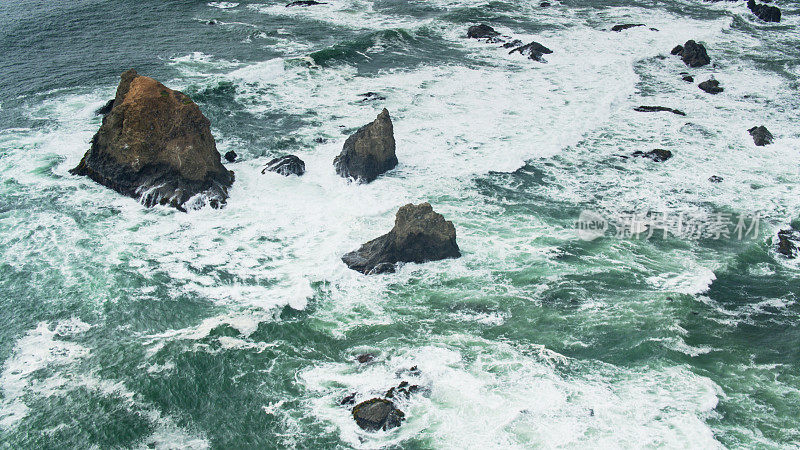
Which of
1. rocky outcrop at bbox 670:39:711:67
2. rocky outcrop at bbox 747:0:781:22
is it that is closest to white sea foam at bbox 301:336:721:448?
rocky outcrop at bbox 670:39:711:67

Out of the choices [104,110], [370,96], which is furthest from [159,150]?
[370,96]

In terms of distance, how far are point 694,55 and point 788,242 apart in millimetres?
20792

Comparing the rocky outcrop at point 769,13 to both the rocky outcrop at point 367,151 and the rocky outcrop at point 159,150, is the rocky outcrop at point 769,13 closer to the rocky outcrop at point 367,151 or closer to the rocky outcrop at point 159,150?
the rocky outcrop at point 367,151

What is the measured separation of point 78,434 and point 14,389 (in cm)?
274

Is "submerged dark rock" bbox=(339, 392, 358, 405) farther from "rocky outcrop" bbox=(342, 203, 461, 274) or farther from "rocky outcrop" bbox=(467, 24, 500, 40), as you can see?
"rocky outcrop" bbox=(467, 24, 500, 40)

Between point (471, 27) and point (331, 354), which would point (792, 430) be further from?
point (471, 27)

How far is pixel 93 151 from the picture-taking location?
27312 mm

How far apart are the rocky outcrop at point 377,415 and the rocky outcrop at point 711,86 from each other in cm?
2958

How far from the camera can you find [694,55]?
40.8 m

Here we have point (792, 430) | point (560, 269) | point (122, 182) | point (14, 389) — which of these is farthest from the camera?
point (122, 182)

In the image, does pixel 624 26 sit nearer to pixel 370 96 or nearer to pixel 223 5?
pixel 370 96

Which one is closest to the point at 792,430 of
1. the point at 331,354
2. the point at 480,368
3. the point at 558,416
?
the point at 558,416

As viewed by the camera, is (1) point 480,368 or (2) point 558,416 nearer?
(2) point 558,416

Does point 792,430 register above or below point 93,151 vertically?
below
